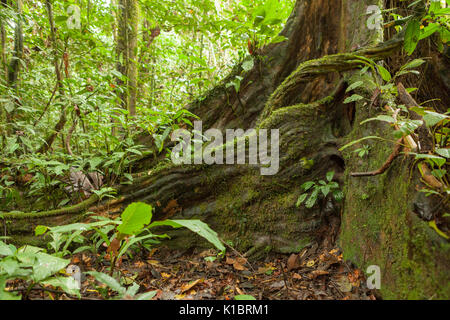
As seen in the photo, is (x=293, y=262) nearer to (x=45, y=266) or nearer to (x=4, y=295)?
(x=45, y=266)

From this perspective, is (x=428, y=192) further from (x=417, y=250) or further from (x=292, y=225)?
(x=292, y=225)

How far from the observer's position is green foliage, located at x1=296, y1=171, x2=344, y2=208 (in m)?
2.19

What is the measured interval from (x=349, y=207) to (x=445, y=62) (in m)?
2.33

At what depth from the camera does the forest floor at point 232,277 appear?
169cm

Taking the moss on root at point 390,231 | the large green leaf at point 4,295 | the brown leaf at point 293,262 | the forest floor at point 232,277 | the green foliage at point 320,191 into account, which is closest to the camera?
the large green leaf at point 4,295

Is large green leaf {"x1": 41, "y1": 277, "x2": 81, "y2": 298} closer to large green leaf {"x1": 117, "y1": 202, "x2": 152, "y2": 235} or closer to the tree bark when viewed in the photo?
large green leaf {"x1": 117, "y1": 202, "x2": 152, "y2": 235}

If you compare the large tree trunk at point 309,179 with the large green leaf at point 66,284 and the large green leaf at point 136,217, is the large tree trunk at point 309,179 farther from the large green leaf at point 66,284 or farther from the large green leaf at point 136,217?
the large green leaf at point 66,284

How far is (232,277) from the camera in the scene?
205 centimetres

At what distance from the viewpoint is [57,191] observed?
3.05 metres

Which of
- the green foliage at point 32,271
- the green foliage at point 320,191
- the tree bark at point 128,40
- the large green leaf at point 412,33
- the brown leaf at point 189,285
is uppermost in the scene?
the tree bark at point 128,40

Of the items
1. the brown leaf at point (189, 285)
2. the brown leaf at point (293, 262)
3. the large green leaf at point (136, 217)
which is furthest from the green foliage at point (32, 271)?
the brown leaf at point (293, 262)

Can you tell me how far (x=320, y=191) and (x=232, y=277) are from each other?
113 cm

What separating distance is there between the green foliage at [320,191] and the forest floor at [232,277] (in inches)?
17.0

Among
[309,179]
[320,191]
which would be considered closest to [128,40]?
[309,179]
